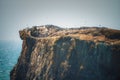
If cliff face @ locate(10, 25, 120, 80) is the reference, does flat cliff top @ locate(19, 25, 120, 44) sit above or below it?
above

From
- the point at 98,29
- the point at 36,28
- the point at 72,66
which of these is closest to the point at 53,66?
the point at 72,66

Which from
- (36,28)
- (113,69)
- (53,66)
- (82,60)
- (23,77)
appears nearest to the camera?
(113,69)

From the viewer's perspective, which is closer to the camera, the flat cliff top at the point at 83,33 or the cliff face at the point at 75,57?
the cliff face at the point at 75,57

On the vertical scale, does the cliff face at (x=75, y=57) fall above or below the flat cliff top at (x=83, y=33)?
below

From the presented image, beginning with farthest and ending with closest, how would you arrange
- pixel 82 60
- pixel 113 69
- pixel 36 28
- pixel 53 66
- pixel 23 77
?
pixel 36 28 → pixel 23 77 → pixel 53 66 → pixel 82 60 → pixel 113 69

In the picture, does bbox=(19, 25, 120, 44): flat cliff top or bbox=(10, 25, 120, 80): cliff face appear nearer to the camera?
bbox=(10, 25, 120, 80): cliff face

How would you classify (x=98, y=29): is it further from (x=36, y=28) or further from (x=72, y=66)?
(x=36, y=28)
